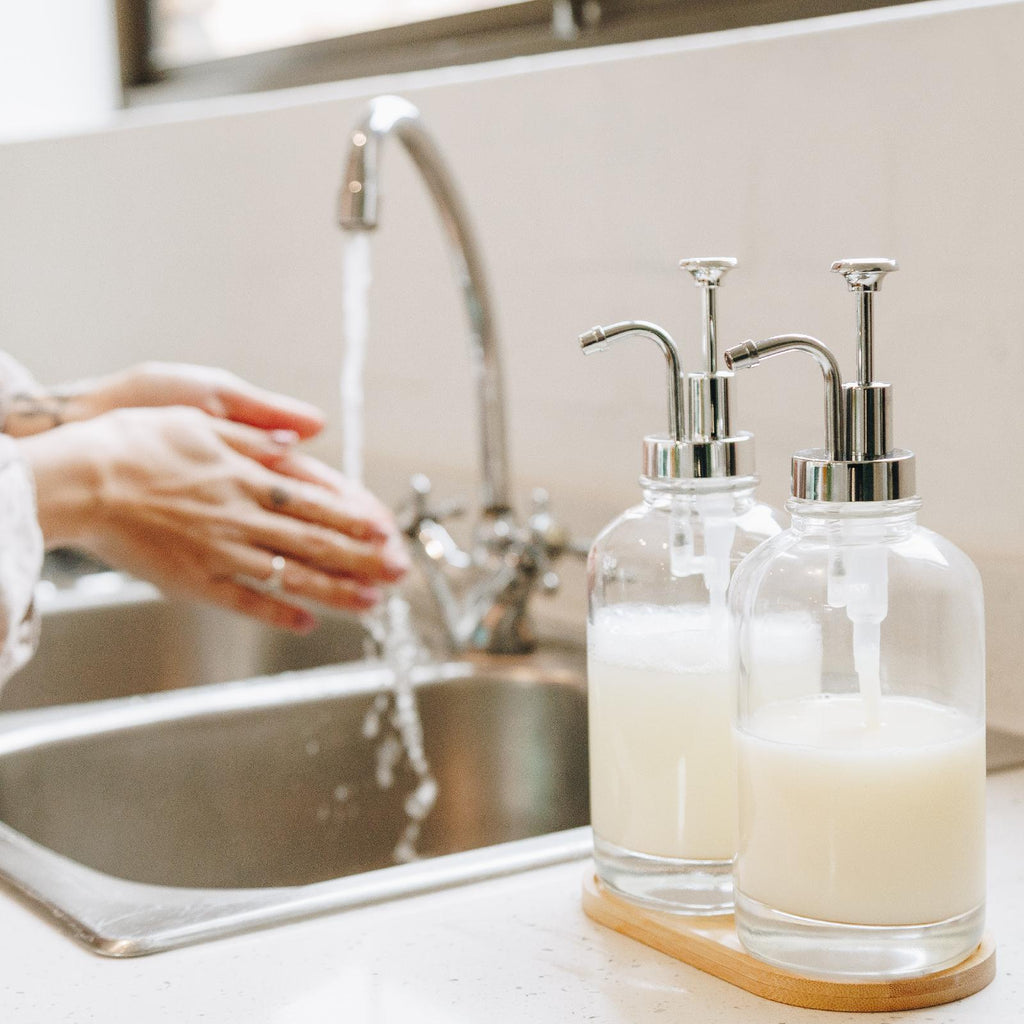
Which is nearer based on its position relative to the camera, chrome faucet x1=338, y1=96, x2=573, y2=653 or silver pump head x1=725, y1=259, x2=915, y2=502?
silver pump head x1=725, y1=259, x2=915, y2=502

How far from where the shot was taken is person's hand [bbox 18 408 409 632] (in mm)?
1146

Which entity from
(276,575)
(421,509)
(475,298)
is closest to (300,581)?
(276,575)

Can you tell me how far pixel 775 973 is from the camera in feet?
1.80

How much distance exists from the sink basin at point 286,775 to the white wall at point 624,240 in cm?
17

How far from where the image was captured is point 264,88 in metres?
1.91

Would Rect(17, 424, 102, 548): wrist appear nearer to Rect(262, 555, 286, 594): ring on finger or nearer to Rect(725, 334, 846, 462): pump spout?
Rect(262, 555, 286, 594): ring on finger

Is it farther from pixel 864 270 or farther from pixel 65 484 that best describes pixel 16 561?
pixel 864 270

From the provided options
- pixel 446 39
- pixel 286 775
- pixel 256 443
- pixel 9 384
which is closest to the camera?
pixel 286 775

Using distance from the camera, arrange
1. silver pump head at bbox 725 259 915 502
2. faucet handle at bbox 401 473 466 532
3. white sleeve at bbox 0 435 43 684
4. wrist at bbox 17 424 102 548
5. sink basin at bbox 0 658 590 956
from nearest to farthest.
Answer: silver pump head at bbox 725 259 915 502 → white sleeve at bbox 0 435 43 684 → sink basin at bbox 0 658 590 956 → wrist at bbox 17 424 102 548 → faucet handle at bbox 401 473 466 532

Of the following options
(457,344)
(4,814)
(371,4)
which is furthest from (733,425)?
(371,4)

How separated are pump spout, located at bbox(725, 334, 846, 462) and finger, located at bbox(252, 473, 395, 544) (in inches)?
25.4

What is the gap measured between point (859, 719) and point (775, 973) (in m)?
0.10

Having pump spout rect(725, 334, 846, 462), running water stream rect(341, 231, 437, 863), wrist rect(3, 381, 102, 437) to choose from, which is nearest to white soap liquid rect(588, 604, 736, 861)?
pump spout rect(725, 334, 846, 462)

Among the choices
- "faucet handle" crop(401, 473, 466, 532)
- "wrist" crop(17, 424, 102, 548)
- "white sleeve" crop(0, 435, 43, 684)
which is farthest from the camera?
"faucet handle" crop(401, 473, 466, 532)
